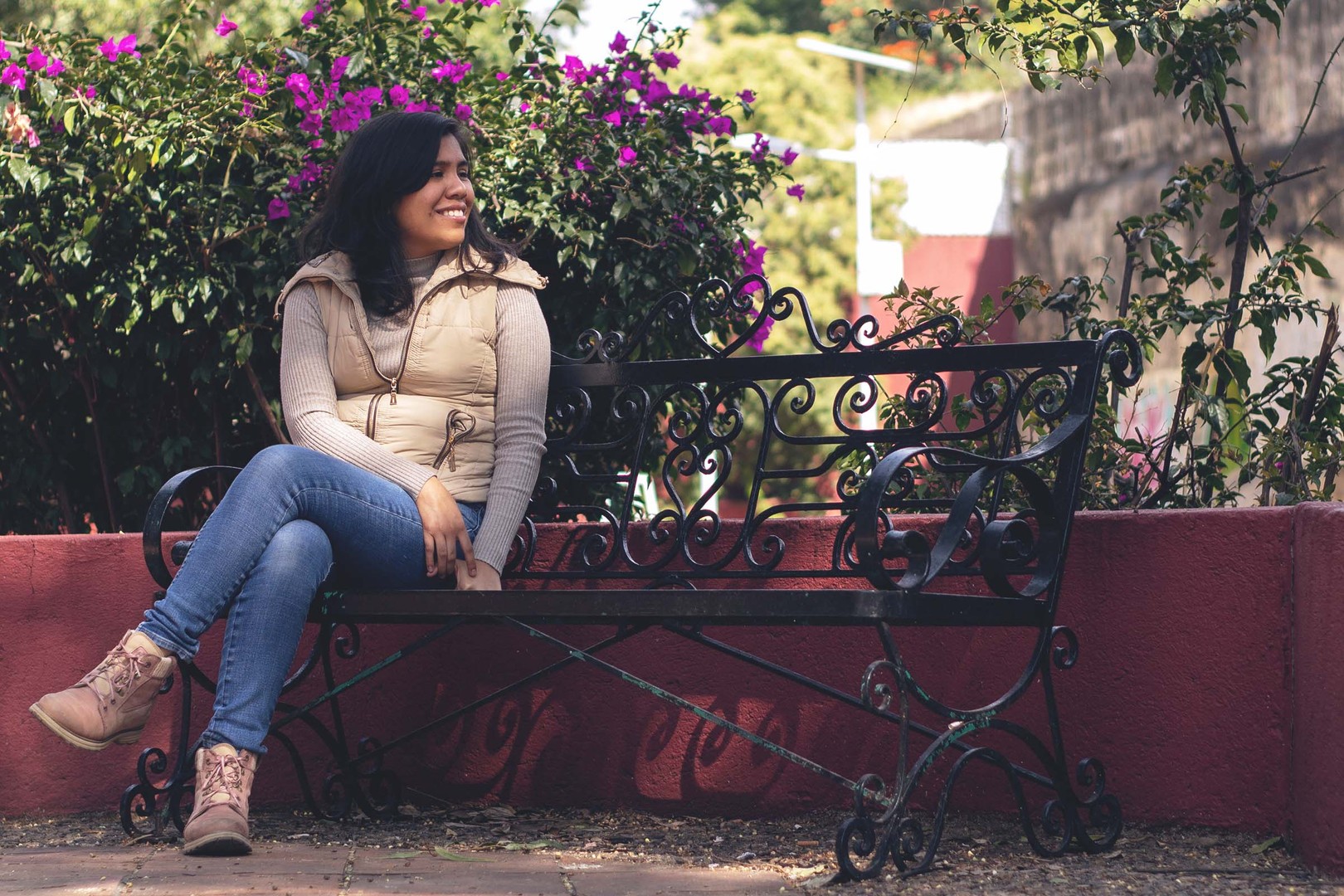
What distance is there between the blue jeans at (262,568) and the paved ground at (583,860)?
30 cm

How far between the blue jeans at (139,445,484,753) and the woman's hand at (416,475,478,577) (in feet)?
0.29

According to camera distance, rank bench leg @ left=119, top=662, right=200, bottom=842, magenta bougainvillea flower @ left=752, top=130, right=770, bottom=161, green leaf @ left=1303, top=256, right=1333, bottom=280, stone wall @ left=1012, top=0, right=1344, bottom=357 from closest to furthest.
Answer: bench leg @ left=119, top=662, right=200, bottom=842 → green leaf @ left=1303, top=256, right=1333, bottom=280 → magenta bougainvillea flower @ left=752, top=130, right=770, bottom=161 → stone wall @ left=1012, top=0, right=1344, bottom=357

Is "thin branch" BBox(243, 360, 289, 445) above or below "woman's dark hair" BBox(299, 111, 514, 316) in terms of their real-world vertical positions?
below

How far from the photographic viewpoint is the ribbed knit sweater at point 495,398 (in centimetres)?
340

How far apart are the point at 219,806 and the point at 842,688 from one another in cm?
139

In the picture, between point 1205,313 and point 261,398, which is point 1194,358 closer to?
point 1205,313

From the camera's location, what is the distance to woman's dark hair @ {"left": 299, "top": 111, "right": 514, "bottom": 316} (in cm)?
361

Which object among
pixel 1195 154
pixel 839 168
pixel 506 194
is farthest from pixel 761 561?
pixel 839 168

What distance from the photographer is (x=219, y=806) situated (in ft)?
9.41

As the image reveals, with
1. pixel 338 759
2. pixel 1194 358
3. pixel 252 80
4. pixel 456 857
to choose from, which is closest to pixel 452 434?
pixel 338 759

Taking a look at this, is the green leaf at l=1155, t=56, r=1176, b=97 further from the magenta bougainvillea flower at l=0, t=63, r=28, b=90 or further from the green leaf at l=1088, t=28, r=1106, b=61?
the magenta bougainvillea flower at l=0, t=63, r=28, b=90

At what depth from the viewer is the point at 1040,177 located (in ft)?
56.7

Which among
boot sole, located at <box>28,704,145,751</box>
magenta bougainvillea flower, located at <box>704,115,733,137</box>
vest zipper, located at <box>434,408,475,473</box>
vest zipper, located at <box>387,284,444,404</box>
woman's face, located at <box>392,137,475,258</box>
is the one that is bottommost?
boot sole, located at <box>28,704,145,751</box>

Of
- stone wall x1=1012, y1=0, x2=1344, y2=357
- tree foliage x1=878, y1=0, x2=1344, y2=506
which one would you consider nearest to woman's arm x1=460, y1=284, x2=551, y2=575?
tree foliage x1=878, y1=0, x2=1344, y2=506
